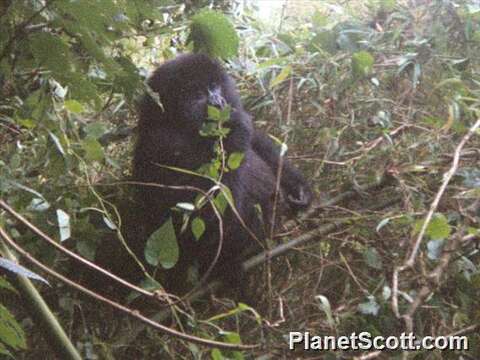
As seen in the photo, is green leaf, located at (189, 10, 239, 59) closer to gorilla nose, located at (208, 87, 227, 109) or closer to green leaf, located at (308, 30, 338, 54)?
gorilla nose, located at (208, 87, 227, 109)

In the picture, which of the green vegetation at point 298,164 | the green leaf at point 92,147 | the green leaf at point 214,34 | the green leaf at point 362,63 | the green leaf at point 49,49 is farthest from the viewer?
the green leaf at point 362,63

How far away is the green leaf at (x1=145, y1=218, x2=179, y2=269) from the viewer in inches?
45.0

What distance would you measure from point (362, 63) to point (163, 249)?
0.88m

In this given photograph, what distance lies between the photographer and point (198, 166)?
5.80ft

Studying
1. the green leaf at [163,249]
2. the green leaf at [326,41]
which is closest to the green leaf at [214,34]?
the green leaf at [326,41]

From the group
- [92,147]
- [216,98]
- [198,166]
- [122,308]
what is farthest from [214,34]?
[122,308]

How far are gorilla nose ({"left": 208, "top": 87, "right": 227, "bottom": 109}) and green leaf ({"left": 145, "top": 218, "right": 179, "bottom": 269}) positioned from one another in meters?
0.77

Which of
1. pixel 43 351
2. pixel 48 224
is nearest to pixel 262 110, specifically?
pixel 48 224

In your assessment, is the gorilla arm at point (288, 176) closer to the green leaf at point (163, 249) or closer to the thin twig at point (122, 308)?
the green leaf at point (163, 249)

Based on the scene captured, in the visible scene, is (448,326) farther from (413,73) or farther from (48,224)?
(48,224)

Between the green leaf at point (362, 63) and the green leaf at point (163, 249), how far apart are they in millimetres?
849

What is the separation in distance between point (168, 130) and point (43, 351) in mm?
731

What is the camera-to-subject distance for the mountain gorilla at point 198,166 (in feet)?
5.53

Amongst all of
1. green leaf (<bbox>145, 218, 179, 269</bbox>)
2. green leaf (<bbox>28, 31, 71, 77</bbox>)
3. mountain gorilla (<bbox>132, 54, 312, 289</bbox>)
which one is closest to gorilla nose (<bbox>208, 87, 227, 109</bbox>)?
mountain gorilla (<bbox>132, 54, 312, 289</bbox>)
